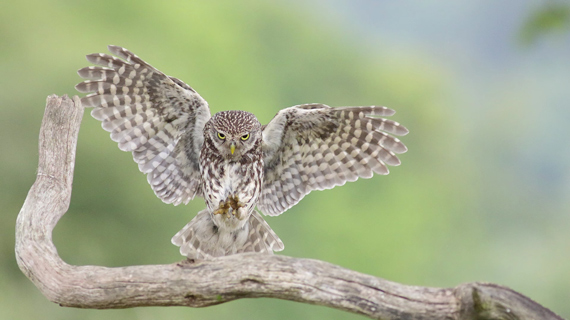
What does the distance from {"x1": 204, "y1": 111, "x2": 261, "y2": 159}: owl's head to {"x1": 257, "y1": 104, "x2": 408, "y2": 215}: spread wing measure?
0.75 feet

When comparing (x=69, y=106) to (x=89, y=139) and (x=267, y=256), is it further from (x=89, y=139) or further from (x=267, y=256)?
(x=89, y=139)

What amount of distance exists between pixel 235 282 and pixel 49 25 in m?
6.00

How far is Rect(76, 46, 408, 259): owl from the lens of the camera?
11.7ft

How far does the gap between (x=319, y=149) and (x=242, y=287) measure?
157 cm

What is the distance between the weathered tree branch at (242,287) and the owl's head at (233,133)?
1.00 m

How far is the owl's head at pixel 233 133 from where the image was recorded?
11.2 ft

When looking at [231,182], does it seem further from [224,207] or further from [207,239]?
[207,239]

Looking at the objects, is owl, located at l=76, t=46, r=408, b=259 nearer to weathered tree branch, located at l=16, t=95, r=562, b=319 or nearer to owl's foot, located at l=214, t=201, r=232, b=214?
owl's foot, located at l=214, t=201, r=232, b=214

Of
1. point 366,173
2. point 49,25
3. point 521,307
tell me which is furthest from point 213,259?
point 49,25

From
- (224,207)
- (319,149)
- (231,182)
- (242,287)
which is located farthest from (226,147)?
(242,287)

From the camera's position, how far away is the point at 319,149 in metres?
3.89

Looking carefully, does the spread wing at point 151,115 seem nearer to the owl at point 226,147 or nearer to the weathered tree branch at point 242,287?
the owl at point 226,147

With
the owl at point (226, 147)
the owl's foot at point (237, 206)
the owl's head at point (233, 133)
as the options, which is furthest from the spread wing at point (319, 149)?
the owl's foot at point (237, 206)

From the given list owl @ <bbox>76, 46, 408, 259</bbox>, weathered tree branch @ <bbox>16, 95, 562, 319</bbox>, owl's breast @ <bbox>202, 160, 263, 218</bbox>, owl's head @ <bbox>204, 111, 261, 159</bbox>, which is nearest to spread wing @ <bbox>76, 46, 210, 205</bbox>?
owl @ <bbox>76, 46, 408, 259</bbox>
